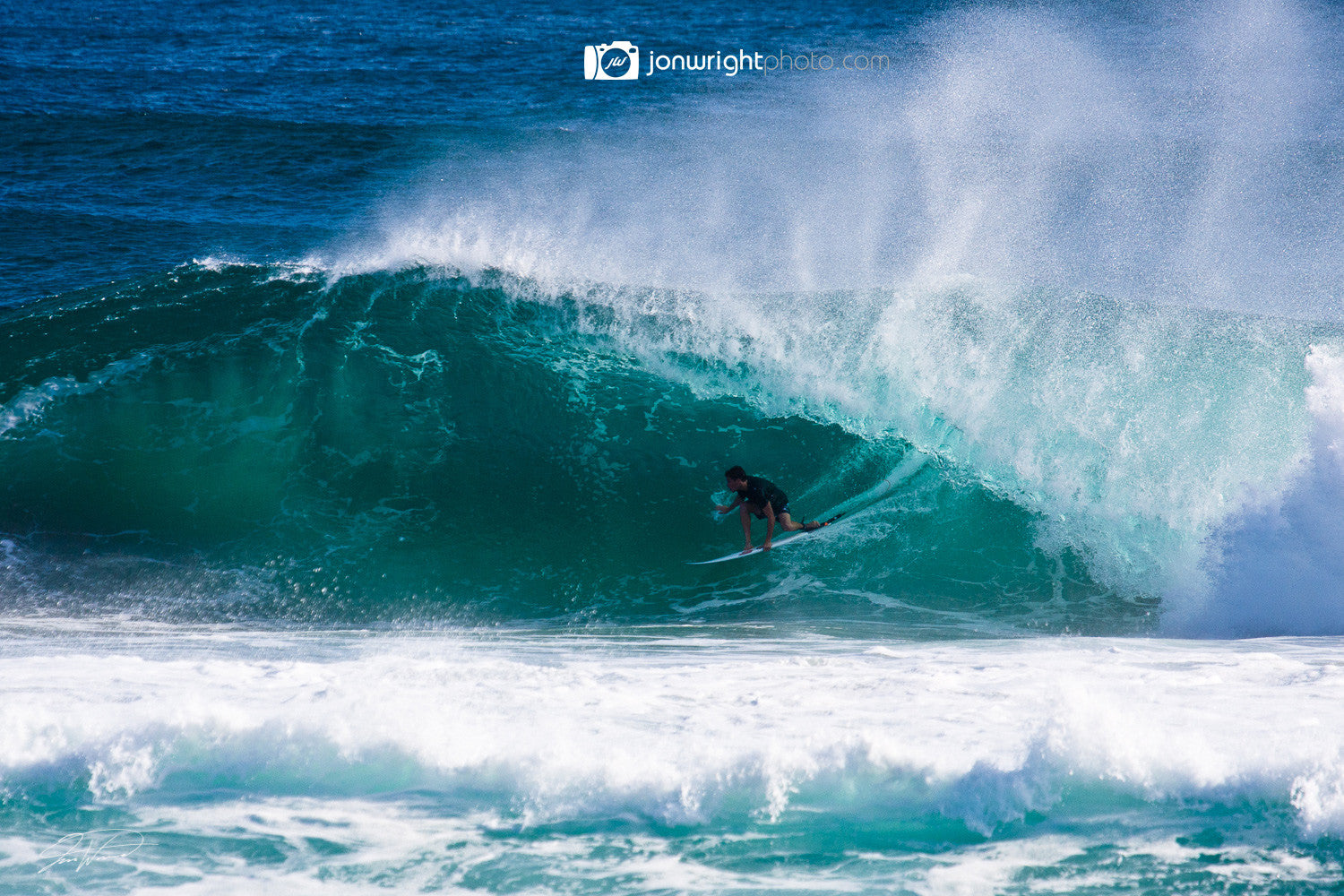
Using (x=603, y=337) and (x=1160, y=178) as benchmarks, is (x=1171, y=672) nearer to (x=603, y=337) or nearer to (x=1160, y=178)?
(x=603, y=337)

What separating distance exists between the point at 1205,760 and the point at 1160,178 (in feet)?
53.5

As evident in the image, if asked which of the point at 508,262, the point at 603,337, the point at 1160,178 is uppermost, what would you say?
the point at 1160,178

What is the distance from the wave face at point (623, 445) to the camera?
8.51m

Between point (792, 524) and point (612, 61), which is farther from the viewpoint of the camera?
point (612, 61)

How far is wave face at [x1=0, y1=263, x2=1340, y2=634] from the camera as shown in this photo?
8508mm

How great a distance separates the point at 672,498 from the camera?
9.79 m

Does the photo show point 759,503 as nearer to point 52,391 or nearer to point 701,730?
point 701,730

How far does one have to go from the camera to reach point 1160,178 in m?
17.9

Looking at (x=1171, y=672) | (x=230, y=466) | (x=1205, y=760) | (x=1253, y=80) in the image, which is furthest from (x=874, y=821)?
(x=1253, y=80)

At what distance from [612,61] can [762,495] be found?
80.2 feet
